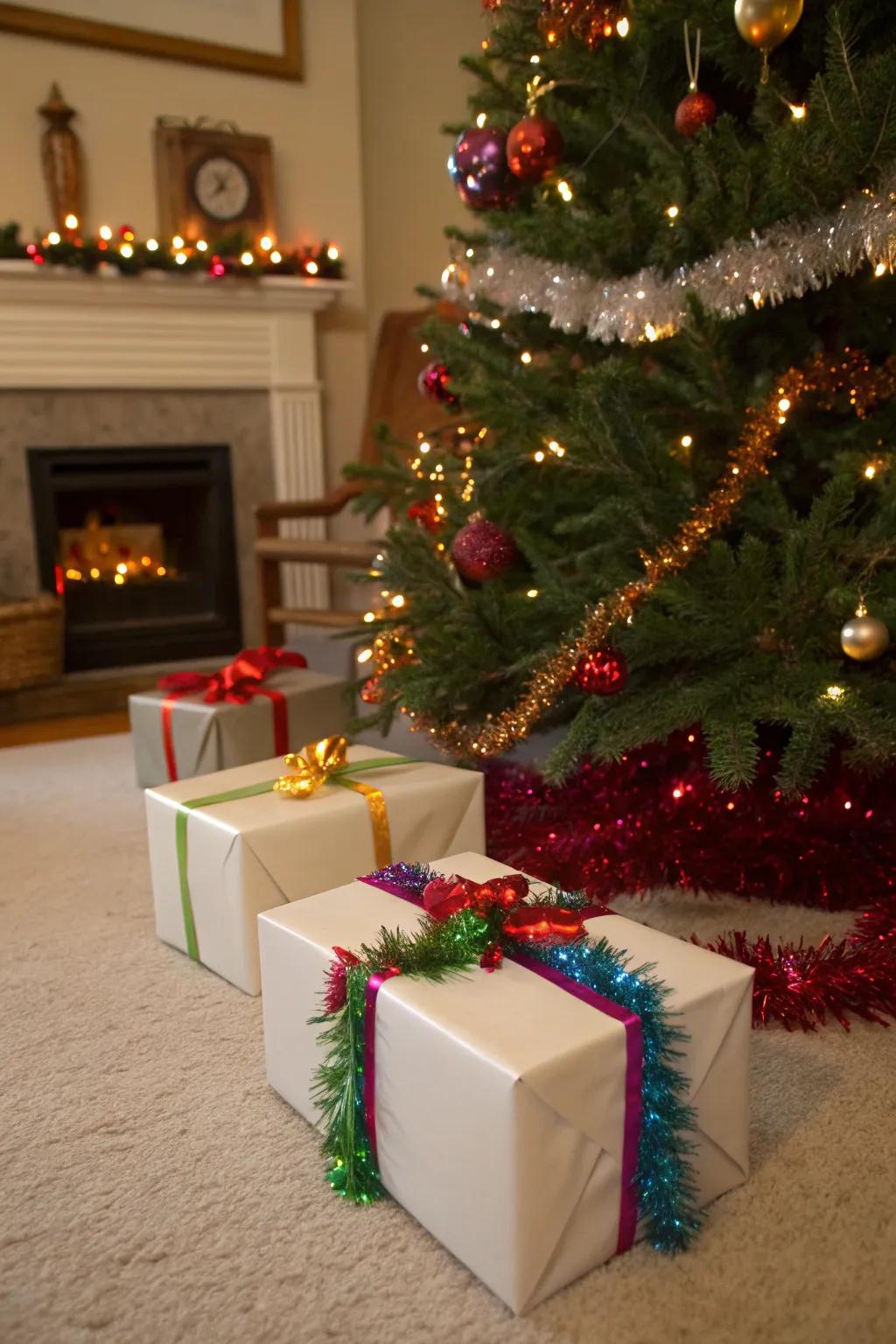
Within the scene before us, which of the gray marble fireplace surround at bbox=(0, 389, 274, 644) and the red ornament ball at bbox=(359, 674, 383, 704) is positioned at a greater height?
the gray marble fireplace surround at bbox=(0, 389, 274, 644)

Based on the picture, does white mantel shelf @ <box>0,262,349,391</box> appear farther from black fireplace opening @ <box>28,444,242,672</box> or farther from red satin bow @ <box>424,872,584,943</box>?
red satin bow @ <box>424,872,584,943</box>

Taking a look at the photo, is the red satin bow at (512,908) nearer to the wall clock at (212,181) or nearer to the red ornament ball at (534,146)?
the red ornament ball at (534,146)

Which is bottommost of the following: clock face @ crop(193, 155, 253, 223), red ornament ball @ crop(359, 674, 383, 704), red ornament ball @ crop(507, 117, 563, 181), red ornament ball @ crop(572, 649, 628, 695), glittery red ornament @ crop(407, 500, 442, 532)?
red ornament ball @ crop(359, 674, 383, 704)

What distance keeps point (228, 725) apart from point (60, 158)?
236 cm

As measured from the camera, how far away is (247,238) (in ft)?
11.8

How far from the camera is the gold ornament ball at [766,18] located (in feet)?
4.01

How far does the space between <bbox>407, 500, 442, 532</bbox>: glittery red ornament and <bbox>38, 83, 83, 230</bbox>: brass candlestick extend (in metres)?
2.10

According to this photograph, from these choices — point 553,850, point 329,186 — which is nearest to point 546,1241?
point 553,850

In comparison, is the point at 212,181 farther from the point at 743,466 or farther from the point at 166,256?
the point at 743,466

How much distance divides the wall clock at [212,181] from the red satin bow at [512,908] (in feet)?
10.3

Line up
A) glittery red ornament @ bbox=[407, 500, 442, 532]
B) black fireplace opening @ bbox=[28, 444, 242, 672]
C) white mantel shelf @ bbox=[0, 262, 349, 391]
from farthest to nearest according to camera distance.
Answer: black fireplace opening @ bbox=[28, 444, 242, 672]
white mantel shelf @ bbox=[0, 262, 349, 391]
glittery red ornament @ bbox=[407, 500, 442, 532]

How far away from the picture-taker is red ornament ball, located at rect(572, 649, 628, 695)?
4.78ft

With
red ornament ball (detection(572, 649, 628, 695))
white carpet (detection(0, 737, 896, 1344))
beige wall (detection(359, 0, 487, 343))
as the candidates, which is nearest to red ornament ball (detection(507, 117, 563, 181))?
red ornament ball (detection(572, 649, 628, 695))

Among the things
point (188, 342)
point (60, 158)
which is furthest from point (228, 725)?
point (60, 158)
